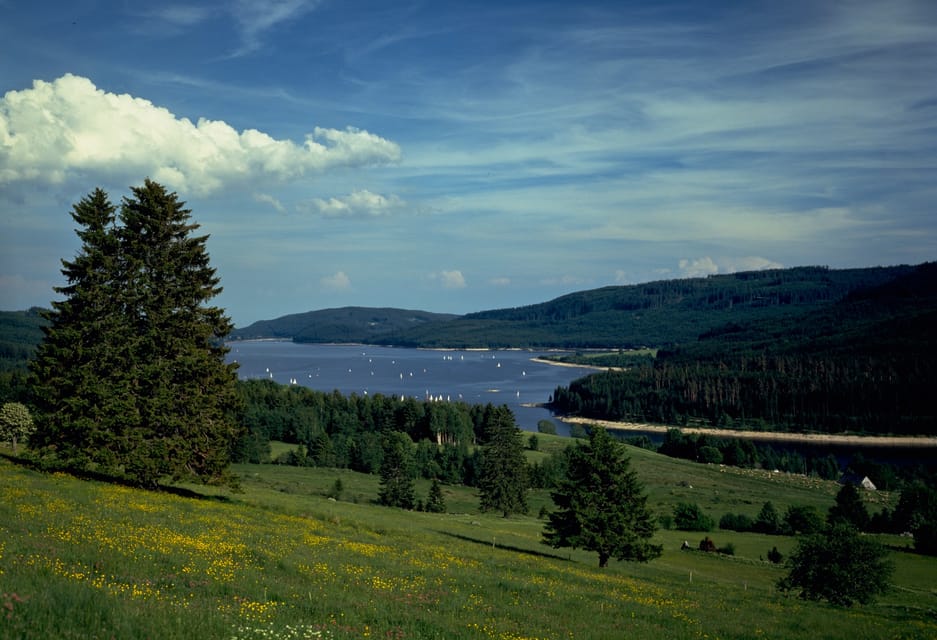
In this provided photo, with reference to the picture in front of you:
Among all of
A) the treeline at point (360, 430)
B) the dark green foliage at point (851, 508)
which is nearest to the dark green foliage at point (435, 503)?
the treeline at point (360, 430)

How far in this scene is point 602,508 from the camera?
39500mm

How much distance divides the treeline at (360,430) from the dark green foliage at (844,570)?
5838 centimetres

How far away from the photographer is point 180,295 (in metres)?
35.7

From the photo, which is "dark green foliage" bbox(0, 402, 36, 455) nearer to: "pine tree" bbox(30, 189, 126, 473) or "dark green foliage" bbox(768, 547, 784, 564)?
"pine tree" bbox(30, 189, 126, 473)

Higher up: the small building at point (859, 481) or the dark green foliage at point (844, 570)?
the dark green foliage at point (844, 570)

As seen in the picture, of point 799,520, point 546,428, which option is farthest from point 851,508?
point 546,428

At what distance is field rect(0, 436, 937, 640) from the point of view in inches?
471

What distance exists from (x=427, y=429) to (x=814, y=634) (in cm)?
12808

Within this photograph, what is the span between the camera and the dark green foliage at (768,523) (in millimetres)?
84312

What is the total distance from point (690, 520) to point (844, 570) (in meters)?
50.6

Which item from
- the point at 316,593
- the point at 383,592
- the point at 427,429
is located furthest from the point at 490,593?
the point at 427,429

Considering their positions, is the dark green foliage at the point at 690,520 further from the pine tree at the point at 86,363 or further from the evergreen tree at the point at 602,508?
the pine tree at the point at 86,363

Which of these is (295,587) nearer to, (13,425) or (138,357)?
(138,357)

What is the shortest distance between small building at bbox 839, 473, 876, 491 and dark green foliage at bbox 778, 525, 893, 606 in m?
99.2
